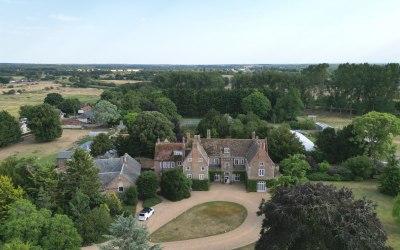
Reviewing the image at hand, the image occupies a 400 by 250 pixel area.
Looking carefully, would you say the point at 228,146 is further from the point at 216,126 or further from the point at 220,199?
the point at 216,126

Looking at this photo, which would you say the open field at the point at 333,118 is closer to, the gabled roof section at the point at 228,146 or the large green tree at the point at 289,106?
the large green tree at the point at 289,106

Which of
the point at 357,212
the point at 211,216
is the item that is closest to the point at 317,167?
the point at 211,216

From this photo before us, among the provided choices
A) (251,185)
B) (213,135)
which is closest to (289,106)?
(213,135)

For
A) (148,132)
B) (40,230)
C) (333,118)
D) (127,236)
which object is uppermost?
(127,236)

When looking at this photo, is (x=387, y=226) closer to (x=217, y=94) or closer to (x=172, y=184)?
(x=172, y=184)

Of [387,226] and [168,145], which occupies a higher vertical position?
[168,145]

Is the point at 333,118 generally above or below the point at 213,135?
below

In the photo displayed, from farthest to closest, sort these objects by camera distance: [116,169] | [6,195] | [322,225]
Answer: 1. [116,169]
2. [6,195]
3. [322,225]
